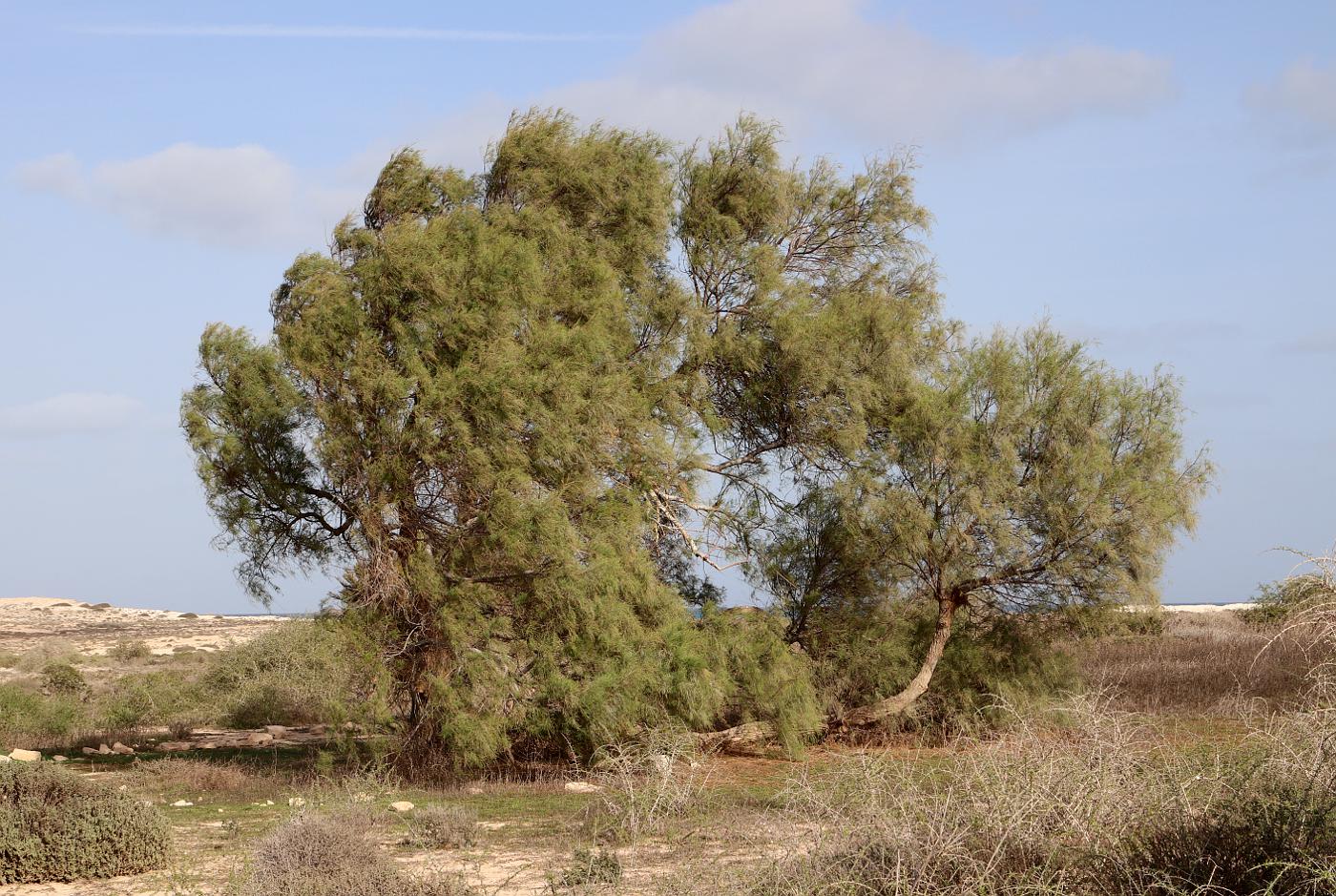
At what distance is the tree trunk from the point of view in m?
21.2

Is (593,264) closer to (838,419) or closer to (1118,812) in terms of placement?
(838,419)

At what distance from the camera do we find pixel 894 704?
69.5 ft

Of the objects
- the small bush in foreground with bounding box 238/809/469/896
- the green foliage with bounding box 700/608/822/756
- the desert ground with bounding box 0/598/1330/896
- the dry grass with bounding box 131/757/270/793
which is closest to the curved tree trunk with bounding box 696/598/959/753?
the desert ground with bounding box 0/598/1330/896

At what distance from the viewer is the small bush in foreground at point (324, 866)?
9.09 metres

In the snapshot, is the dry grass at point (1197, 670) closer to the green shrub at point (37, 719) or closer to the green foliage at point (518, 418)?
the green foliage at point (518, 418)

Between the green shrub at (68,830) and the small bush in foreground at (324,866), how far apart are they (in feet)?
5.40

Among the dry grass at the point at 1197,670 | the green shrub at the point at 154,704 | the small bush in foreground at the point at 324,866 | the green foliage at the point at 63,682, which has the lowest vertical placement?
the dry grass at the point at 1197,670

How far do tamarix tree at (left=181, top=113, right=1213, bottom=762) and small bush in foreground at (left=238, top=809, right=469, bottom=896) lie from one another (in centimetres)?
646

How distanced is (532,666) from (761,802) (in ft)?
13.8

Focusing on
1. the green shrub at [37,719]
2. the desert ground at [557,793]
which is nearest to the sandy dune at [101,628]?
the green shrub at [37,719]

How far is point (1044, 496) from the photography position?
2033 centimetres

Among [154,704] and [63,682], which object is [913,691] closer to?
[154,704]

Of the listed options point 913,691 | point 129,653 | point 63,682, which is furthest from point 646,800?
point 129,653

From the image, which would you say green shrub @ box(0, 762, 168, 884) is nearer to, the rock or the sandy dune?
the rock
